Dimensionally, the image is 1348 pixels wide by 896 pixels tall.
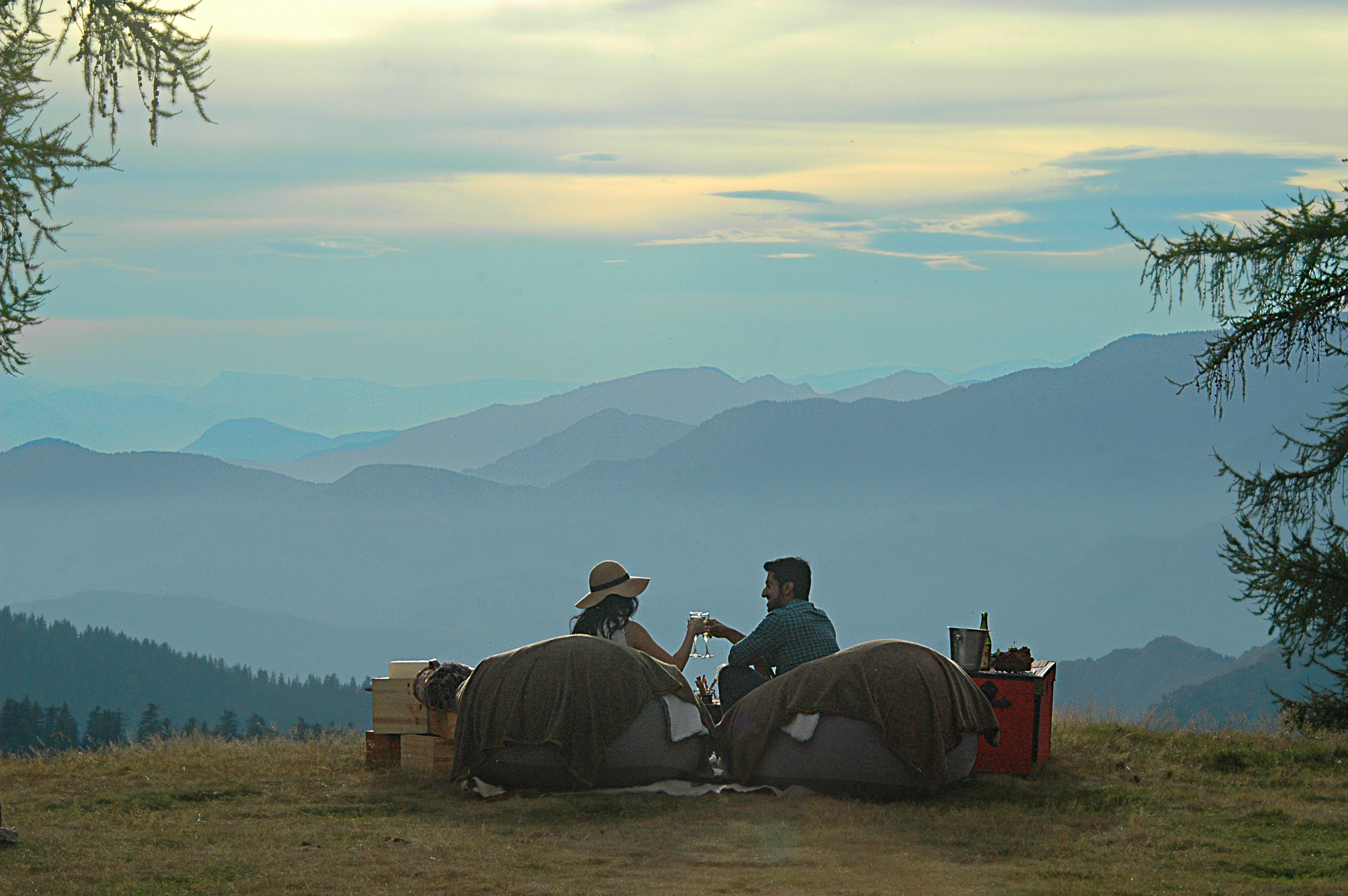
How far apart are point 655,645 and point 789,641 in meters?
0.99

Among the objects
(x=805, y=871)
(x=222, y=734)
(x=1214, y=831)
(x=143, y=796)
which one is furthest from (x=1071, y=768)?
(x=222, y=734)

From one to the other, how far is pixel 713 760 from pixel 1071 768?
2.36 meters

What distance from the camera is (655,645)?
28.2 ft

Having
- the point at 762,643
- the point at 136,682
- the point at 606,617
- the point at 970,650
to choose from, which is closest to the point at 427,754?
the point at 606,617

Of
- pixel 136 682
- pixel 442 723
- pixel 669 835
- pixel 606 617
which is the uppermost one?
pixel 606 617

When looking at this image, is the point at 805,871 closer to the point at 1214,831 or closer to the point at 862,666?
the point at 862,666

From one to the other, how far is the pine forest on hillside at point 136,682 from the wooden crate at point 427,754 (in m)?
92.2

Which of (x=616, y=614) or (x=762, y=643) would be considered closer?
(x=762, y=643)

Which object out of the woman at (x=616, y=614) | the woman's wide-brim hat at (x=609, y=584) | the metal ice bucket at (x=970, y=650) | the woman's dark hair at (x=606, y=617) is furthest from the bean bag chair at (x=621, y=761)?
the metal ice bucket at (x=970, y=650)

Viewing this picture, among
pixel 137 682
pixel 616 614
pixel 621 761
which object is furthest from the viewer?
pixel 137 682

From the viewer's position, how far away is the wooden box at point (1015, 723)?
26.9ft

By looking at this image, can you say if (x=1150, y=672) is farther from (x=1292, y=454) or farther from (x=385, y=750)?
(x=385, y=750)

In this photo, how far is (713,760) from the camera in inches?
317

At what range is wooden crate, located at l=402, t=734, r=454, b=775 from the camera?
8523mm
